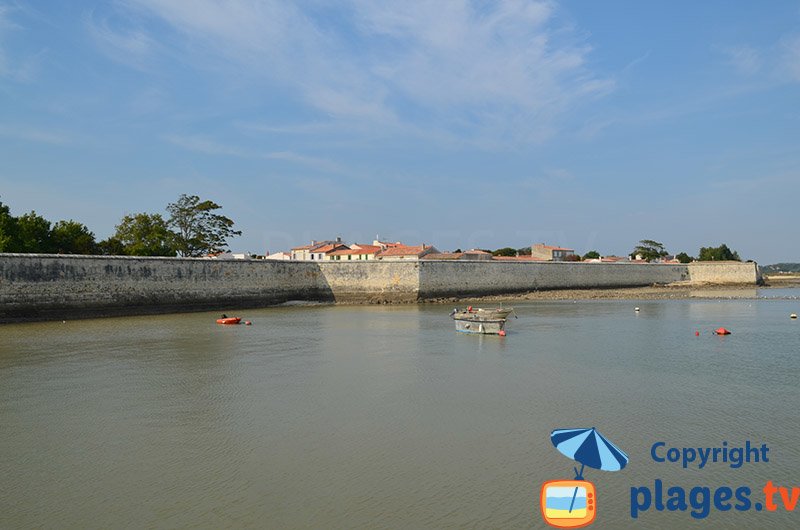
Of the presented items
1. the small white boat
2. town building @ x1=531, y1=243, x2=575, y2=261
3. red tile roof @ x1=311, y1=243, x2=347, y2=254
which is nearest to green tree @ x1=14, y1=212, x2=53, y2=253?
the small white boat

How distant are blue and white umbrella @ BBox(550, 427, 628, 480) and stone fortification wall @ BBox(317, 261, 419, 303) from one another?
31.1 metres

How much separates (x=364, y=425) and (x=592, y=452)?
11.4ft

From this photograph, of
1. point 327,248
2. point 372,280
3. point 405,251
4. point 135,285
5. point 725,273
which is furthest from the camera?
point 327,248

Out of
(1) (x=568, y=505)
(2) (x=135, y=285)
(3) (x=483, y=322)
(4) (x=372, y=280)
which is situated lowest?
(1) (x=568, y=505)

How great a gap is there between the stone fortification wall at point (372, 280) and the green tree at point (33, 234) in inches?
720

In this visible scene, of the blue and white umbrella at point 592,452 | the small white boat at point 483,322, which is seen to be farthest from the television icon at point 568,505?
the small white boat at point 483,322

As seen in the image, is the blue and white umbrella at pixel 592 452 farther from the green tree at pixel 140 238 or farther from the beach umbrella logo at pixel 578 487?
the green tree at pixel 140 238

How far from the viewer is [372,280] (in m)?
39.0

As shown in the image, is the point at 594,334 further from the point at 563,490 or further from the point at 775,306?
the point at 775,306

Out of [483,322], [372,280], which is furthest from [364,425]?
[372,280]

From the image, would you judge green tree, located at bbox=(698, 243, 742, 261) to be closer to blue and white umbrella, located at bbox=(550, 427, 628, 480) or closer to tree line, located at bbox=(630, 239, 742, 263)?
tree line, located at bbox=(630, 239, 742, 263)

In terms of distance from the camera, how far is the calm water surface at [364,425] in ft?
19.9

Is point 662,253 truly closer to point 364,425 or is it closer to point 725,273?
point 725,273

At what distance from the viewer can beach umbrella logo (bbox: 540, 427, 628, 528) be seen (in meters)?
5.68
